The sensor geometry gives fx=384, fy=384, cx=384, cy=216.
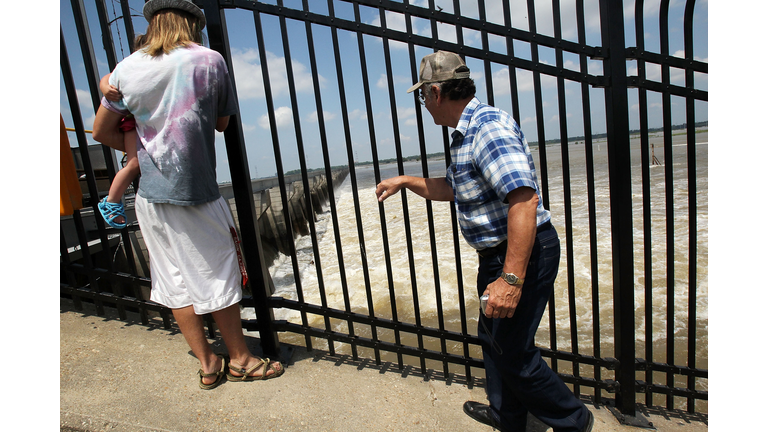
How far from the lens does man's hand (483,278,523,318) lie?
1.81 m

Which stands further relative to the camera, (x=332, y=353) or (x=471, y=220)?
(x=332, y=353)

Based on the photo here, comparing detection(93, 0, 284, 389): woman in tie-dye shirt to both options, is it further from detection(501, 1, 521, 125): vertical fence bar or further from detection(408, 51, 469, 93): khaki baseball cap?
detection(501, 1, 521, 125): vertical fence bar

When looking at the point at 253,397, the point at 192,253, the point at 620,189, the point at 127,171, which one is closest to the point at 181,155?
the point at 127,171

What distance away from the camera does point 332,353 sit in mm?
2906

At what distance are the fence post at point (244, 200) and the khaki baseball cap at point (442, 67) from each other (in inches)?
50.1

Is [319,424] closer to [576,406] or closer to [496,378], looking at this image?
[496,378]

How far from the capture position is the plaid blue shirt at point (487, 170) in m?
1.73

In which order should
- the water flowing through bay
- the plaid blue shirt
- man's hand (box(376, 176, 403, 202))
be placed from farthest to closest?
1. the water flowing through bay
2. man's hand (box(376, 176, 403, 202))
3. the plaid blue shirt

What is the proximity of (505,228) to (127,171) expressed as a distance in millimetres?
2078

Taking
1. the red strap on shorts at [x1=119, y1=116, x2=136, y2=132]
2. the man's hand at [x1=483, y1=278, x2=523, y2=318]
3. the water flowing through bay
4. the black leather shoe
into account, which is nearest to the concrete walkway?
the black leather shoe

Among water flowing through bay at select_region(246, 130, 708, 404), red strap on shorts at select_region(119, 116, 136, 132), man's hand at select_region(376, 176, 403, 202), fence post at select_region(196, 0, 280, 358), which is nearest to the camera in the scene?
red strap on shorts at select_region(119, 116, 136, 132)

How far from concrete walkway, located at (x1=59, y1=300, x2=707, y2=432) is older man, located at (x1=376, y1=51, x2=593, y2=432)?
47 centimetres

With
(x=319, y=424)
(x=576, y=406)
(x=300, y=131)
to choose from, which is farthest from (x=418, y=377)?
(x=300, y=131)

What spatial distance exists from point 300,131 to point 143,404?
191 centimetres
